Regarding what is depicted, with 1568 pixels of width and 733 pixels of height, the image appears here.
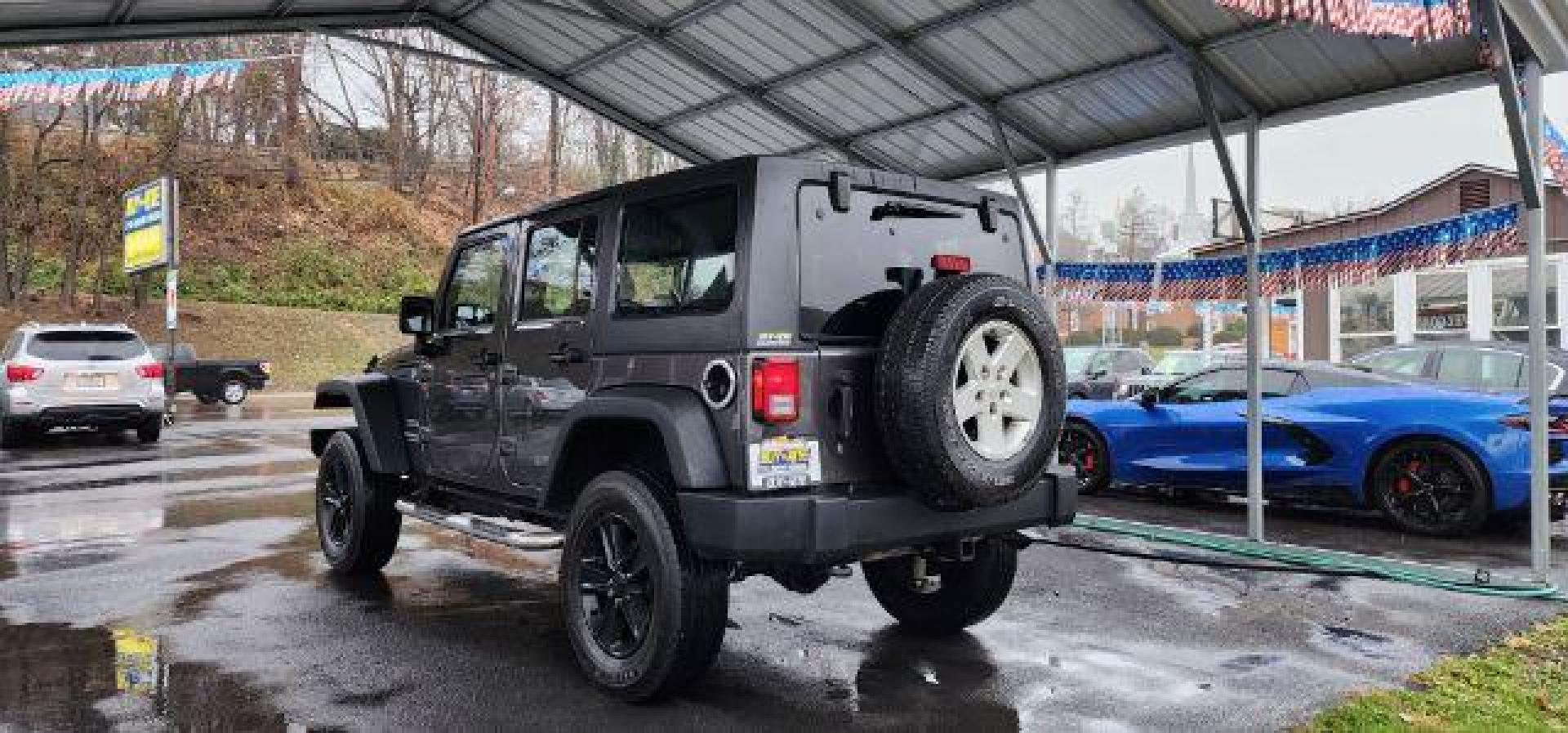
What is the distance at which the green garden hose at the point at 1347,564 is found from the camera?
607 centimetres

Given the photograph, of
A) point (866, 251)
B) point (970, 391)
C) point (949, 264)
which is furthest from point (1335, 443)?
point (866, 251)

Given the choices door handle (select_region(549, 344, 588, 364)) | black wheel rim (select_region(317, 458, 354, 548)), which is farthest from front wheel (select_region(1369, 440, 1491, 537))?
black wheel rim (select_region(317, 458, 354, 548))

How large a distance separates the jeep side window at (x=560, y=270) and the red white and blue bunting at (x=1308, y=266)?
5.87 meters

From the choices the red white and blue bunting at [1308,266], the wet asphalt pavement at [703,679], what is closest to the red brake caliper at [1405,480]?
the wet asphalt pavement at [703,679]

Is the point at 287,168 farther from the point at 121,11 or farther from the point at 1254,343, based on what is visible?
the point at 1254,343

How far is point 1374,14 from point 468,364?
4808 millimetres

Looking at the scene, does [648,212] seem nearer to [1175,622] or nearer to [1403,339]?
[1175,622]

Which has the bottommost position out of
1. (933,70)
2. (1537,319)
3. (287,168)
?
(1537,319)

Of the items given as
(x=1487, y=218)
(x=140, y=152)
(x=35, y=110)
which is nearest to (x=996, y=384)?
(x=1487, y=218)

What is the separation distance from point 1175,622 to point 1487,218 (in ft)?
12.8

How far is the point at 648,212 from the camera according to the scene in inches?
176

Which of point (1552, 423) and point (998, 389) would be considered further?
point (1552, 423)

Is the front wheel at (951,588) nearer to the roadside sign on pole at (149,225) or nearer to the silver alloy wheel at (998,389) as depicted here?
the silver alloy wheel at (998,389)

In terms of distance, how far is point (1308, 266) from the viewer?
9.00 metres
